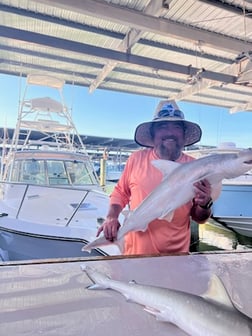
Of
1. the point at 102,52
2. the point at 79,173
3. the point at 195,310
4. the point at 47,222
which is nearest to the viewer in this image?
the point at 195,310

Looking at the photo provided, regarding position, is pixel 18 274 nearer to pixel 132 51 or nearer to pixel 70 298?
pixel 70 298

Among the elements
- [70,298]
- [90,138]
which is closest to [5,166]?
[70,298]

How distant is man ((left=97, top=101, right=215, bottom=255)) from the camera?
106 cm

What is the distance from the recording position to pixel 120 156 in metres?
9.03

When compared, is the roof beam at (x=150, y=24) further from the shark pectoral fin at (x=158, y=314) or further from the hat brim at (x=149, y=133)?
the shark pectoral fin at (x=158, y=314)

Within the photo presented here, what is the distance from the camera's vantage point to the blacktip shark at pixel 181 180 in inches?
32.7

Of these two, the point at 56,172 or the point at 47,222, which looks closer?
the point at 47,222

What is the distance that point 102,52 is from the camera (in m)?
3.90

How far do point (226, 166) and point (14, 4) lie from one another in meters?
3.21

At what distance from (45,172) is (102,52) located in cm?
184

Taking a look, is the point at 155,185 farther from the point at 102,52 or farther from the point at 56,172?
the point at 102,52

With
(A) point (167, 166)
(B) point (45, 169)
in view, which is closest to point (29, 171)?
(B) point (45, 169)

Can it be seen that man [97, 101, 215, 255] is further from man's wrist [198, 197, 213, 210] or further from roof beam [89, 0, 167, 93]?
roof beam [89, 0, 167, 93]

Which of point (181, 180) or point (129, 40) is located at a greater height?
point (129, 40)
